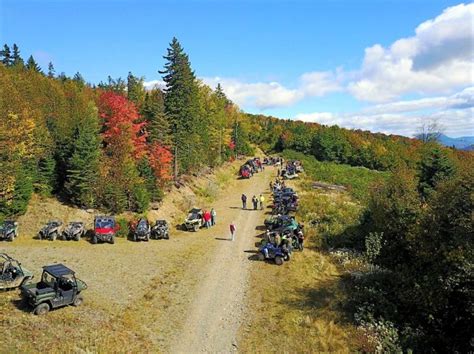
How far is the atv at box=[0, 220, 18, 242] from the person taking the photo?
2790 cm

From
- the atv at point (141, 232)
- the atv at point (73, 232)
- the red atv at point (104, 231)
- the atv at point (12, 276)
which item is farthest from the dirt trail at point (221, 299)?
the atv at point (73, 232)

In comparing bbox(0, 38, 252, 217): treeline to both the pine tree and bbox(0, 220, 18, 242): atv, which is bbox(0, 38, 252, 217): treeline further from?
the pine tree

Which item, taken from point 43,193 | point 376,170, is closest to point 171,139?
point 43,193

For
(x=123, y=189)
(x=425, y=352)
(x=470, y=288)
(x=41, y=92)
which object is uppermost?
(x=41, y=92)

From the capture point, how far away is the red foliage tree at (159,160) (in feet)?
132

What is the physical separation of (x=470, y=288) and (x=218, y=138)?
50.0m

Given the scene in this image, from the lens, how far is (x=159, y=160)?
40.3 m

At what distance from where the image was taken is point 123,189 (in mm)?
36094

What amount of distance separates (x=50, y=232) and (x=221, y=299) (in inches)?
620

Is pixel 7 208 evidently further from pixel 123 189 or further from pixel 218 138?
pixel 218 138

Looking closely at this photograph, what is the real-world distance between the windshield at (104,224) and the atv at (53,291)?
34.7ft

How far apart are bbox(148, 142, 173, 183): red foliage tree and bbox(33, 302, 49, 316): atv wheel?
23982mm

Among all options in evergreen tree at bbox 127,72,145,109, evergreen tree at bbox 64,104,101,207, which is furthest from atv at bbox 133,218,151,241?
evergreen tree at bbox 127,72,145,109

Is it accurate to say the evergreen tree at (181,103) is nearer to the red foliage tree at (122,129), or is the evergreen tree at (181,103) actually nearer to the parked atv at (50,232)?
the red foliage tree at (122,129)
